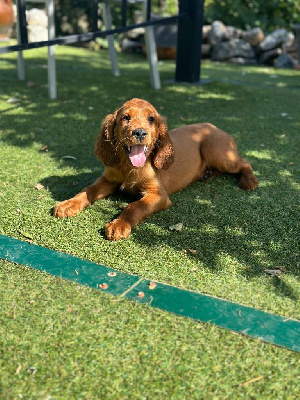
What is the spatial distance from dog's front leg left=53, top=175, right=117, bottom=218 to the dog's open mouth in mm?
451

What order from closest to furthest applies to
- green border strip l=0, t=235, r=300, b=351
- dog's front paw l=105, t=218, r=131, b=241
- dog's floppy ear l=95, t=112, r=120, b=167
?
green border strip l=0, t=235, r=300, b=351 < dog's front paw l=105, t=218, r=131, b=241 < dog's floppy ear l=95, t=112, r=120, b=167

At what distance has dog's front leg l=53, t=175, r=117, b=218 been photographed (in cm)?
388

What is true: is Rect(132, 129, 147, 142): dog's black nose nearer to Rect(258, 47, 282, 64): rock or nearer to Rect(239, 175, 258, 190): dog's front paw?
Rect(239, 175, 258, 190): dog's front paw

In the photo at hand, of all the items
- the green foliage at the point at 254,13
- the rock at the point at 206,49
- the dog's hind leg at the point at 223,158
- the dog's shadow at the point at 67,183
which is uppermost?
the green foliage at the point at 254,13

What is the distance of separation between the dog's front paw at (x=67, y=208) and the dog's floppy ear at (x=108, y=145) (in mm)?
444

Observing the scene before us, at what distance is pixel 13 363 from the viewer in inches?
93.8

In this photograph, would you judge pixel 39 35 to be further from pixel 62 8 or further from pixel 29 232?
pixel 29 232

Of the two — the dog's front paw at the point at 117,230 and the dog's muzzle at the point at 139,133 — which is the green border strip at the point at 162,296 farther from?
the dog's muzzle at the point at 139,133

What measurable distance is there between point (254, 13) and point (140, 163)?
1215 cm

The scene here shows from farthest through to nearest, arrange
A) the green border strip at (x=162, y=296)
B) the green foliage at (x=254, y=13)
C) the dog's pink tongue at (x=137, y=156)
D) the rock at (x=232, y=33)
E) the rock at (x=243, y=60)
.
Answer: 1. the green foliage at (x=254, y=13)
2. the rock at (x=232, y=33)
3. the rock at (x=243, y=60)
4. the dog's pink tongue at (x=137, y=156)
5. the green border strip at (x=162, y=296)

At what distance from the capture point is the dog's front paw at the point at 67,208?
3865 mm

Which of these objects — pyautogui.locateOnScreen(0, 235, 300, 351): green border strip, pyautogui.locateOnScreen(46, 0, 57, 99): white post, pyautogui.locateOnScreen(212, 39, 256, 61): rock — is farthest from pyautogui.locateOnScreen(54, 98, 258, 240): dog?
pyautogui.locateOnScreen(212, 39, 256, 61): rock

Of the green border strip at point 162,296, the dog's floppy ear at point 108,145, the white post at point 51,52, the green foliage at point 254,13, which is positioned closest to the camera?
the green border strip at point 162,296

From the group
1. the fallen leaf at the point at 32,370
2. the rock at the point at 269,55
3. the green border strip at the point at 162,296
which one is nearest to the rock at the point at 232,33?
the rock at the point at 269,55
